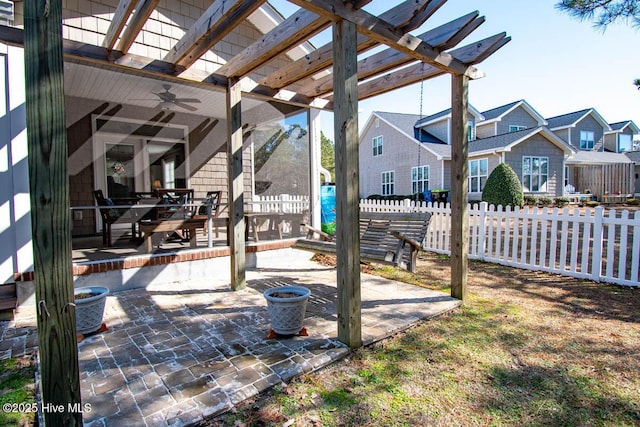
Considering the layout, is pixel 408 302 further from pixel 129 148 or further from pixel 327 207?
pixel 129 148

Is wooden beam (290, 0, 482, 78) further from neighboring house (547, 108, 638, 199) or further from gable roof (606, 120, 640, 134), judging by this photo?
gable roof (606, 120, 640, 134)

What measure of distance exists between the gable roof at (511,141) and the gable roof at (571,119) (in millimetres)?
4376

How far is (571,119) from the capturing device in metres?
21.4

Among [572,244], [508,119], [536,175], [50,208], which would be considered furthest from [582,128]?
[50,208]

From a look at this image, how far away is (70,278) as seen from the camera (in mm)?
1527

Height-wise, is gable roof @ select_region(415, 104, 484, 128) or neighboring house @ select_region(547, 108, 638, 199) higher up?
gable roof @ select_region(415, 104, 484, 128)

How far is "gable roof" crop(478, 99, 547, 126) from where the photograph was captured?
19.5m

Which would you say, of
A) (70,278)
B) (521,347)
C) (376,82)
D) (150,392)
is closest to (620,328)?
(521,347)

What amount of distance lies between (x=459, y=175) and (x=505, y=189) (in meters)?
11.0

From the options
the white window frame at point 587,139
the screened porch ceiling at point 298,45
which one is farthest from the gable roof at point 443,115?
the screened porch ceiling at point 298,45

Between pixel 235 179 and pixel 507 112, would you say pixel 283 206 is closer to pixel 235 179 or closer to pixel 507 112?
pixel 235 179

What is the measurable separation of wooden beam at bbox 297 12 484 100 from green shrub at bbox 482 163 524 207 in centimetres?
1089

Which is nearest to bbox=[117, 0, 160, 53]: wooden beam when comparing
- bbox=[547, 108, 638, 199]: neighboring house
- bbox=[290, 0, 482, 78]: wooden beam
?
bbox=[290, 0, 482, 78]: wooden beam

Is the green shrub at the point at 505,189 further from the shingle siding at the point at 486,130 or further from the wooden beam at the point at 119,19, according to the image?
the wooden beam at the point at 119,19
